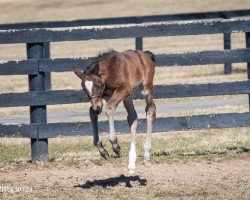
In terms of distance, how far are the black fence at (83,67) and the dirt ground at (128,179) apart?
607 mm

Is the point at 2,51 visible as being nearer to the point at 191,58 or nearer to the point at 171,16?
the point at 171,16

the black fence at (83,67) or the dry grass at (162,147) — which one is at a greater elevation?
the black fence at (83,67)

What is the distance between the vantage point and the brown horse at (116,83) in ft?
27.5

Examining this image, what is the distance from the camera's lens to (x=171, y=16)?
21125mm

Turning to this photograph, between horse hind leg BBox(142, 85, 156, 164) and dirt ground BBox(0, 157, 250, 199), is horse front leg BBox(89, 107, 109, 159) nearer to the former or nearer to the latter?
dirt ground BBox(0, 157, 250, 199)

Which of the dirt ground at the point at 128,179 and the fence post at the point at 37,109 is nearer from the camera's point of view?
the dirt ground at the point at 128,179

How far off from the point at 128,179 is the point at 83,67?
208 centimetres

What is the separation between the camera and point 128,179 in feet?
31.3

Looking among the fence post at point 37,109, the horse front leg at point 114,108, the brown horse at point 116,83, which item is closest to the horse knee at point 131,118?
the brown horse at point 116,83

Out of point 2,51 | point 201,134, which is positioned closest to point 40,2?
point 2,51

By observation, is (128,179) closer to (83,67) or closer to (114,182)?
(114,182)

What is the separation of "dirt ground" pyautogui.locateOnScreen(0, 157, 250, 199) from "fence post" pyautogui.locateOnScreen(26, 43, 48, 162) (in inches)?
14.7

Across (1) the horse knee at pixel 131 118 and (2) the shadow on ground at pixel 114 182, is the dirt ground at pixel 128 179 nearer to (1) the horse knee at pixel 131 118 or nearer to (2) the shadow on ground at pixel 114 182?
(2) the shadow on ground at pixel 114 182

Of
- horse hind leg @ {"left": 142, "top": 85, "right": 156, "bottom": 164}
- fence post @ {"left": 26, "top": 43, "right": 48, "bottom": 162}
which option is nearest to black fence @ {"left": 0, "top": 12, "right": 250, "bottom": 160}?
fence post @ {"left": 26, "top": 43, "right": 48, "bottom": 162}
